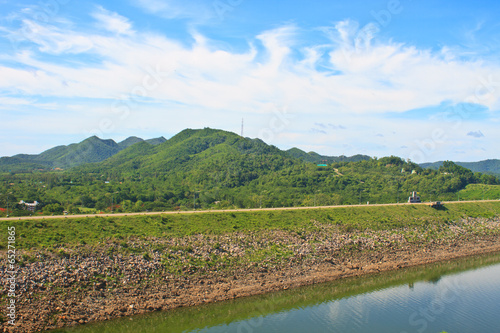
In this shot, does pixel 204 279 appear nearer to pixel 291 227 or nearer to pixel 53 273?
pixel 53 273

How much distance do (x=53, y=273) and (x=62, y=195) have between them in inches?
1688

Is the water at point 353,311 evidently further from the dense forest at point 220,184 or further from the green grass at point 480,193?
the green grass at point 480,193

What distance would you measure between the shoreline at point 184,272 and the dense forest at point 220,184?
51.3 feet

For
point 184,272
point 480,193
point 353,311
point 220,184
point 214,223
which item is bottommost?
point 353,311

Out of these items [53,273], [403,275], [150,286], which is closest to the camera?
[53,273]

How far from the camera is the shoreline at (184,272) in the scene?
23.9 meters

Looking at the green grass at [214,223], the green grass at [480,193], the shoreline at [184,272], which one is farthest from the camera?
the green grass at [480,193]

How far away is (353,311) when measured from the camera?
92.4ft

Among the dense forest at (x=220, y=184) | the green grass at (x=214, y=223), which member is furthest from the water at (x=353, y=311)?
the dense forest at (x=220, y=184)

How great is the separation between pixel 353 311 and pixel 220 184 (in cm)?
6356

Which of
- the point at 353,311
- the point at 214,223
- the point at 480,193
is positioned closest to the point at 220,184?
the point at 214,223

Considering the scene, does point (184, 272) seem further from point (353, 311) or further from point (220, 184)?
point (220, 184)

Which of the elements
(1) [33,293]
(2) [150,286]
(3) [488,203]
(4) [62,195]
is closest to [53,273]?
(1) [33,293]

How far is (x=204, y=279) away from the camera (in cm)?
2967
